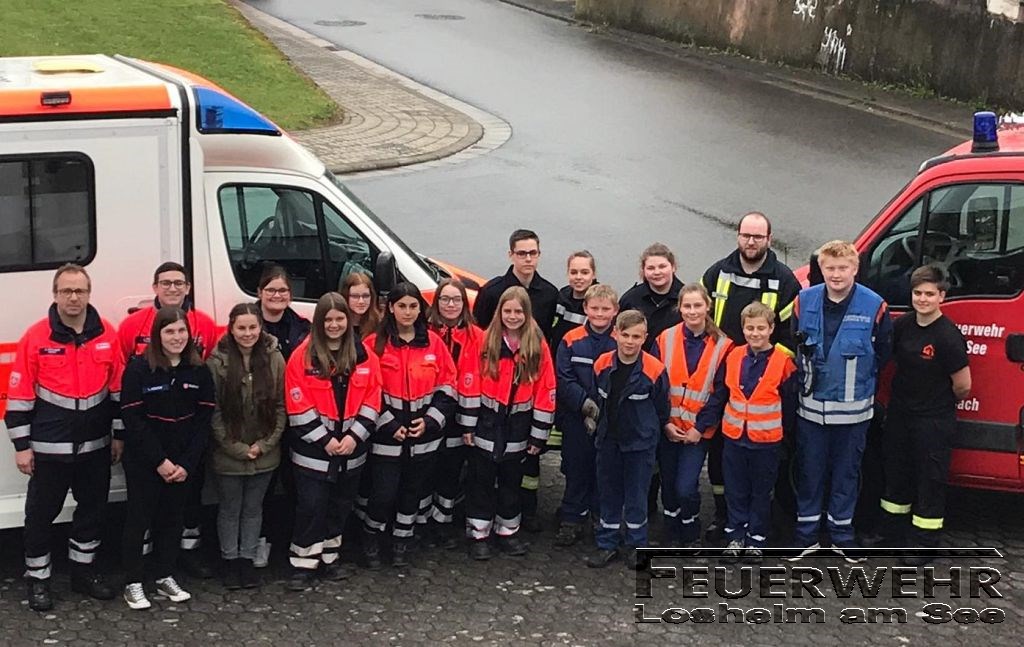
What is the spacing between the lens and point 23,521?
285 inches

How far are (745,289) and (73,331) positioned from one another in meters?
3.60

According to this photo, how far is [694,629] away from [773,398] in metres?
1.30

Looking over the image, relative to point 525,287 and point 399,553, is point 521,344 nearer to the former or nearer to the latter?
point 525,287

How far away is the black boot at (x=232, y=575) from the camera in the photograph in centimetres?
726

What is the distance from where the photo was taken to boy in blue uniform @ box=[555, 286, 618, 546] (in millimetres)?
7535

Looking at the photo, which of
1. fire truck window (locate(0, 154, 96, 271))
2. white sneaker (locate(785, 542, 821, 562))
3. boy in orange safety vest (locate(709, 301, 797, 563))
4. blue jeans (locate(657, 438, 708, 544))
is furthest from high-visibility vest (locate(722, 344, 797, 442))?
fire truck window (locate(0, 154, 96, 271))

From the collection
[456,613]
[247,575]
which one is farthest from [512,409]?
[247,575]

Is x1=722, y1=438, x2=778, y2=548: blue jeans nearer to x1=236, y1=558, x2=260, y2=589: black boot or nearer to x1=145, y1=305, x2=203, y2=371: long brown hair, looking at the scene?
x1=236, y1=558, x2=260, y2=589: black boot

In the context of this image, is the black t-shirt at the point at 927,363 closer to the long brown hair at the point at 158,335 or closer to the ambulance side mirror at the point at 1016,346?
the ambulance side mirror at the point at 1016,346

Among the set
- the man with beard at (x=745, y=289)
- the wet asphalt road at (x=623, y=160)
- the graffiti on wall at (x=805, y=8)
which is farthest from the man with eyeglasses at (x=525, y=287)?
the graffiti on wall at (x=805, y=8)

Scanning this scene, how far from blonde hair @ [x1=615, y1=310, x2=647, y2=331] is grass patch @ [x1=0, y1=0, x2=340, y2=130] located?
1209 centimetres

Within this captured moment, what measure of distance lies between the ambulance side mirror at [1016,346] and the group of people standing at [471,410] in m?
0.35

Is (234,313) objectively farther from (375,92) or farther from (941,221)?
(375,92)

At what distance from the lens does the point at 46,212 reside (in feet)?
23.2
